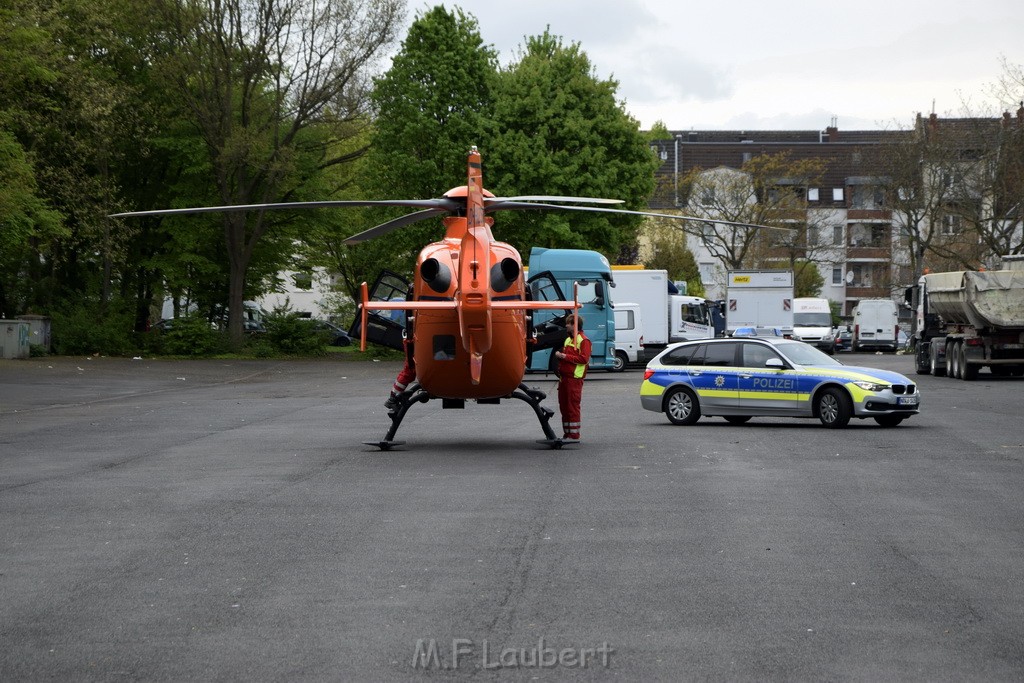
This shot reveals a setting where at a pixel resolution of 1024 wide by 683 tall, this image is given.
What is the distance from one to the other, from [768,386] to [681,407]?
1643 mm

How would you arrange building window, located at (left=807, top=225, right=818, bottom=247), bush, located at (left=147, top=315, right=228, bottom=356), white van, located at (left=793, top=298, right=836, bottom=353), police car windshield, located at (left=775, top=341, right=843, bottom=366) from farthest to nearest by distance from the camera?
building window, located at (left=807, top=225, right=818, bottom=247)
white van, located at (left=793, top=298, right=836, bottom=353)
bush, located at (left=147, top=315, right=228, bottom=356)
police car windshield, located at (left=775, top=341, right=843, bottom=366)

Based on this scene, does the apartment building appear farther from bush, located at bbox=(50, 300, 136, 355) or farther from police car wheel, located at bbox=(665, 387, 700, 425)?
bush, located at bbox=(50, 300, 136, 355)

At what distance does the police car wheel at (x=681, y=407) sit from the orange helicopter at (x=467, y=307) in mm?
4683

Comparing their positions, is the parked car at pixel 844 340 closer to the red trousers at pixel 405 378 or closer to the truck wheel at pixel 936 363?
the truck wheel at pixel 936 363

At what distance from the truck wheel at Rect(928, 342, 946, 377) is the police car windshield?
18830 mm

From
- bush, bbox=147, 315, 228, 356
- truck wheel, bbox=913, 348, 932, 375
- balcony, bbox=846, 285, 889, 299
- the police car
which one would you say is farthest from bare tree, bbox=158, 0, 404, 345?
balcony, bbox=846, 285, 889, 299

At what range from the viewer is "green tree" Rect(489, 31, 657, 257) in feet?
174

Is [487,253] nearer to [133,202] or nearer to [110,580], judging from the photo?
[110,580]

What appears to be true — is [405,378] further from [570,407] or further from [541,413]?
[570,407]

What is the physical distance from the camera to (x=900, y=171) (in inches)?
2596

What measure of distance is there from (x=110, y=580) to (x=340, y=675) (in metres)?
2.98

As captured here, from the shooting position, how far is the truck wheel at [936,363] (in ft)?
133

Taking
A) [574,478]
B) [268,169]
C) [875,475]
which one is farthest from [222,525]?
[268,169]

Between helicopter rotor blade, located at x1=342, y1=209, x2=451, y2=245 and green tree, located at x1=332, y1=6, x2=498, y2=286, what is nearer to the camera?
helicopter rotor blade, located at x1=342, y1=209, x2=451, y2=245
